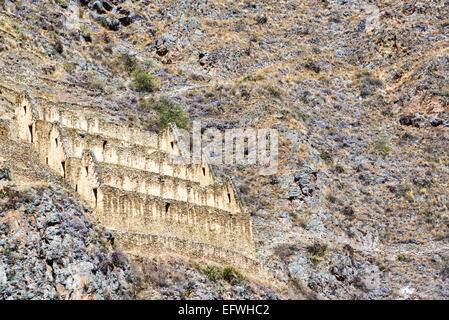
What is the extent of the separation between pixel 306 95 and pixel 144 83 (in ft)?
74.5

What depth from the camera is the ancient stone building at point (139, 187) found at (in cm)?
3894

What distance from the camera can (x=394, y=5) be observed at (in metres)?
107

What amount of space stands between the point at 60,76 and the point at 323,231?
38993 millimetres

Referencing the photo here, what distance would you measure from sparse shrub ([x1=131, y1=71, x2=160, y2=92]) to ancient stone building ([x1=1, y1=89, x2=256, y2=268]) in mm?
34109

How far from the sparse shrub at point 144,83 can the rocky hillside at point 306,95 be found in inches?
9.2

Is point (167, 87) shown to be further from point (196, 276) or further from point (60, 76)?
point (196, 276)

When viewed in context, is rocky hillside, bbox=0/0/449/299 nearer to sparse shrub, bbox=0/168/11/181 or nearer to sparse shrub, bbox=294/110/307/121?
sparse shrub, bbox=294/110/307/121

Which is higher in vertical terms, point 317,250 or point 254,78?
point 254,78

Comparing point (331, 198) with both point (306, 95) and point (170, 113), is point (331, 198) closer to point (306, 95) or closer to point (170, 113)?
point (170, 113)

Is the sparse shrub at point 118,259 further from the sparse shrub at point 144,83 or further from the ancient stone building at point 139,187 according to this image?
the sparse shrub at point 144,83

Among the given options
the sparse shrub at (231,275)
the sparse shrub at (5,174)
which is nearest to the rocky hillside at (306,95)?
the sparse shrub at (231,275)

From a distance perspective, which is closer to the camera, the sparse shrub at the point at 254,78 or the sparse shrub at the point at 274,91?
the sparse shrub at the point at 274,91

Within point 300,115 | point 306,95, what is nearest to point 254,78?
point 306,95

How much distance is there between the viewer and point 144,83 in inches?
3428
